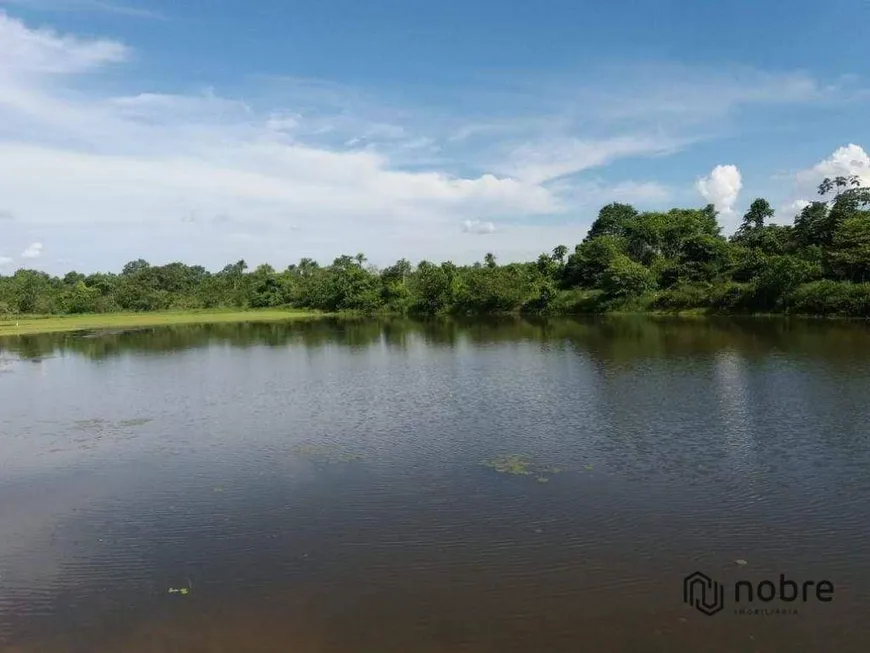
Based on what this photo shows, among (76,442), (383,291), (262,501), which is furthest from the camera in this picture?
(383,291)

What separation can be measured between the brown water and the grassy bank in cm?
3961

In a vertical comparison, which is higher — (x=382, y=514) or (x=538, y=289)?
(x=538, y=289)

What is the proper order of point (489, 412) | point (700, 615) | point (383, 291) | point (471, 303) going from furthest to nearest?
point (383, 291) → point (471, 303) → point (489, 412) → point (700, 615)

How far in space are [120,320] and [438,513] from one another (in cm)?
6478

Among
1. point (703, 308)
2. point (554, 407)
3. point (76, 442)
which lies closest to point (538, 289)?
point (703, 308)

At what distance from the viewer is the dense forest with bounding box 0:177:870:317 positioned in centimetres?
4666

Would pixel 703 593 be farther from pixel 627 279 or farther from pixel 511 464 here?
pixel 627 279

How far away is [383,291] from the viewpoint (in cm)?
8131

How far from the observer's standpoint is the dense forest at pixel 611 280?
153 ft

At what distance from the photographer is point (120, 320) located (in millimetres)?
65875

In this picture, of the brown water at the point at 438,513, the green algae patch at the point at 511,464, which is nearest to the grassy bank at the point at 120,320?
the brown water at the point at 438,513

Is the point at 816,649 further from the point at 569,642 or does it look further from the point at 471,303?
the point at 471,303

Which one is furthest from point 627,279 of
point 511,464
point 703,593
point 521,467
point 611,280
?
point 703,593

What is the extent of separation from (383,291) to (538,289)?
73.4 feet
